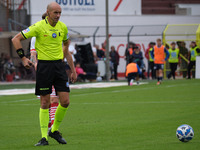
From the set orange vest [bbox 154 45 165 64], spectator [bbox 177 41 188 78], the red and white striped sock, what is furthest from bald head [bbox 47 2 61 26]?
spectator [bbox 177 41 188 78]

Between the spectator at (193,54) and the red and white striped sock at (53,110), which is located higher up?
the red and white striped sock at (53,110)

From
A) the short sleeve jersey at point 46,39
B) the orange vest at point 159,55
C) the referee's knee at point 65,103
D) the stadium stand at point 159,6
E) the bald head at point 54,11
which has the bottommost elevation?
the orange vest at point 159,55

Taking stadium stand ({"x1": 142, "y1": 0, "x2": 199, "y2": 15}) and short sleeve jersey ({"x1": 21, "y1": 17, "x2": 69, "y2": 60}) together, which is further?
stadium stand ({"x1": 142, "y1": 0, "x2": 199, "y2": 15})

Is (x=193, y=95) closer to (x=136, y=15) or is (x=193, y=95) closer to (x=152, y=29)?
(x=152, y=29)

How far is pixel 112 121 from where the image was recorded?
11.2 m

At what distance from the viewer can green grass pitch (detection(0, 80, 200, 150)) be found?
803cm

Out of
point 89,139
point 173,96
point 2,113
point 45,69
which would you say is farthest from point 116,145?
point 173,96

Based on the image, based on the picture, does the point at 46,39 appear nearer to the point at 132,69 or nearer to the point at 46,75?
the point at 46,75

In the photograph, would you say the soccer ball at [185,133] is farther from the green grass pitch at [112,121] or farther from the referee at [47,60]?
the referee at [47,60]

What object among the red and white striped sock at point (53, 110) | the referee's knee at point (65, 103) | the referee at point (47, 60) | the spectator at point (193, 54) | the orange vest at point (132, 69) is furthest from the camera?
the spectator at point (193, 54)

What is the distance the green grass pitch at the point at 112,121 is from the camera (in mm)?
8031

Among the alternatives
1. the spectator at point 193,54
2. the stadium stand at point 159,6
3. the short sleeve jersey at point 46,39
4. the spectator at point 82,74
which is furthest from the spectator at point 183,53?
the short sleeve jersey at point 46,39

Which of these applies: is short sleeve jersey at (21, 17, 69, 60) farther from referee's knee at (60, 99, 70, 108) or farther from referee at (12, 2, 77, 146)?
referee's knee at (60, 99, 70, 108)

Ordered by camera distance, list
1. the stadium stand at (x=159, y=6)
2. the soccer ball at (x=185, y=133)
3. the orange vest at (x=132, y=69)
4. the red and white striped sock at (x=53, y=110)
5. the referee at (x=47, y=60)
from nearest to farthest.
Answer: the soccer ball at (x=185, y=133)
the referee at (x=47, y=60)
the red and white striped sock at (x=53, y=110)
the orange vest at (x=132, y=69)
the stadium stand at (x=159, y=6)
